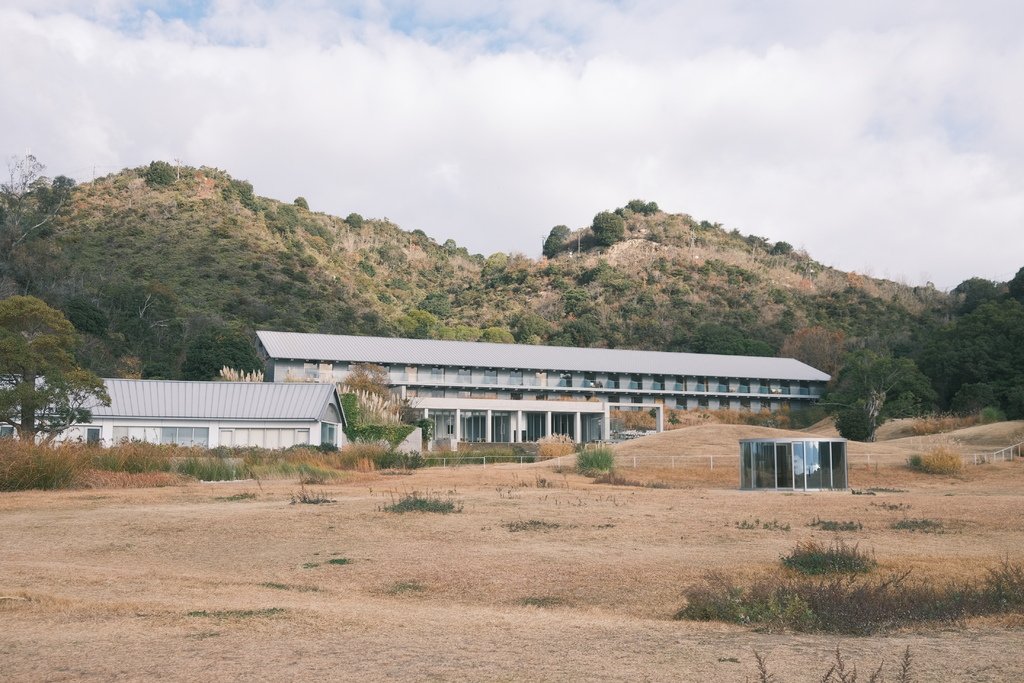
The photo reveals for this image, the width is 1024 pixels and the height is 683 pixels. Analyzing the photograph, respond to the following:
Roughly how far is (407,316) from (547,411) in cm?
3649

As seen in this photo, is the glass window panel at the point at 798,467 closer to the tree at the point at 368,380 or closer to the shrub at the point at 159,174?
the tree at the point at 368,380

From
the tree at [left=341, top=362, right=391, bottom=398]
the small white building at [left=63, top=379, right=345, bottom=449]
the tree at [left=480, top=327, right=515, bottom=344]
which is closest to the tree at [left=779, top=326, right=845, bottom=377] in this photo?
the tree at [left=480, top=327, right=515, bottom=344]

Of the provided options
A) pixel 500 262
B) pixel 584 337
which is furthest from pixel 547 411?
pixel 500 262

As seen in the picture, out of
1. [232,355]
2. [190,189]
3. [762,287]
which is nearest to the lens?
[232,355]

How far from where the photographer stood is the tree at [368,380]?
2053 inches

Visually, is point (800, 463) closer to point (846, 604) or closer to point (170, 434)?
point (846, 604)

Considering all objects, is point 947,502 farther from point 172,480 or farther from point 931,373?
point 931,373

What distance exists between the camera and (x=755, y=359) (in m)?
81.0

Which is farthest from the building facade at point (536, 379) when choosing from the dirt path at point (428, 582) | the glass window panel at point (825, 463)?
the dirt path at point (428, 582)

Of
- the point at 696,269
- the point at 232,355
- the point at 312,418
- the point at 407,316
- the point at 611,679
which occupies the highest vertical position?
the point at 696,269

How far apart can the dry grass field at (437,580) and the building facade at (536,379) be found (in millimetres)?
39806

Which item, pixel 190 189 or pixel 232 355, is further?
pixel 190 189

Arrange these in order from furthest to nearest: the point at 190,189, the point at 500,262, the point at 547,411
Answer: the point at 500,262, the point at 190,189, the point at 547,411

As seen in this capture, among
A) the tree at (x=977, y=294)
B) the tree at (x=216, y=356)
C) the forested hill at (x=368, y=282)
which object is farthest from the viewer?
the tree at (x=977, y=294)
